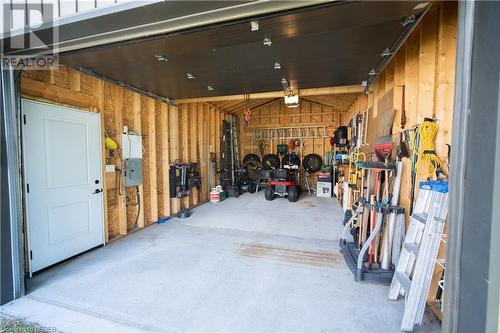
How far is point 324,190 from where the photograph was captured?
7875 mm

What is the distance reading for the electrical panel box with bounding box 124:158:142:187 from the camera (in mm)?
4219

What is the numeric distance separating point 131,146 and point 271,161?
588cm

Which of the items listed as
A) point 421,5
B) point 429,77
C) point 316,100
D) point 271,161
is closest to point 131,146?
point 421,5

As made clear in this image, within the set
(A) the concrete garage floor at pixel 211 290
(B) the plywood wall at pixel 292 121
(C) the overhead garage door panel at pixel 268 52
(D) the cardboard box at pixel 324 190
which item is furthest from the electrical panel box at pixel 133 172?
(D) the cardboard box at pixel 324 190

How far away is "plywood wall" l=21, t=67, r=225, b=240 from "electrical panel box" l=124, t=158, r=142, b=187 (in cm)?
14

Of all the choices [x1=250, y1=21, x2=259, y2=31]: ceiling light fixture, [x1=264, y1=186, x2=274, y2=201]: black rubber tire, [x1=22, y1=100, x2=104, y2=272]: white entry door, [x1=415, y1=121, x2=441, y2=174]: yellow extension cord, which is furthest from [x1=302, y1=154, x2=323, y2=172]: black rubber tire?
[x1=250, y1=21, x2=259, y2=31]: ceiling light fixture

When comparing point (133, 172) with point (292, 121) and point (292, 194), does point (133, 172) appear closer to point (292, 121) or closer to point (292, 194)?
point (292, 194)

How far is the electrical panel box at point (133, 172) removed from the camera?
166 inches

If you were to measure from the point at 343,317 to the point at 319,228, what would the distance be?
2.52 meters

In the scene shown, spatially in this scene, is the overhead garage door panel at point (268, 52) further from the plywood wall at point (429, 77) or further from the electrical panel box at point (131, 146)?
the electrical panel box at point (131, 146)

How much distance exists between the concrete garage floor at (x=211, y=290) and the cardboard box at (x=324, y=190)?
3926 mm

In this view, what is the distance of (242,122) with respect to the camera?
989cm

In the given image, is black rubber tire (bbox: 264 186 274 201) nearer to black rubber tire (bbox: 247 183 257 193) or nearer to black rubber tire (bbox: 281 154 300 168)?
black rubber tire (bbox: 247 183 257 193)

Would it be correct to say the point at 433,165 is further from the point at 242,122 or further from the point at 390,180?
the point at 242,122
